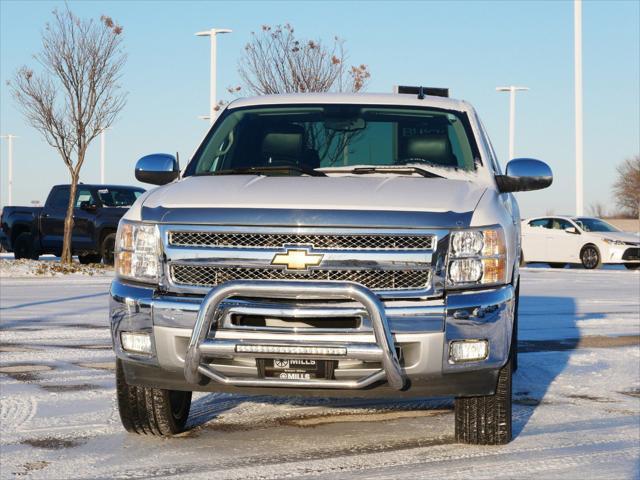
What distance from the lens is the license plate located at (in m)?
5.21

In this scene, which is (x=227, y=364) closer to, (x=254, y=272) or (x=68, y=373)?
(x=254, y=272)

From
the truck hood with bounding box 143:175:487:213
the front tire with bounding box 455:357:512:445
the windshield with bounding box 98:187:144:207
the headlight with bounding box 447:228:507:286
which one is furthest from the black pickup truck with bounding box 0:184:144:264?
the headlight with bounding box 447:228:507:286

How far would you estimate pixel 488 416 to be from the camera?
578 cm

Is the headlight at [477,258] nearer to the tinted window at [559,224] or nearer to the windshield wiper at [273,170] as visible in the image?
the windshield wiper at [273,170]

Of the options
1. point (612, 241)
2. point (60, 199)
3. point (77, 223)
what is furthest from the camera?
point (612, 241)

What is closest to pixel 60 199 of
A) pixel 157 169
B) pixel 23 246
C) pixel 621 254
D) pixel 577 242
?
pixel 23 246

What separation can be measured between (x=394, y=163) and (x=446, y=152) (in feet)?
1.14

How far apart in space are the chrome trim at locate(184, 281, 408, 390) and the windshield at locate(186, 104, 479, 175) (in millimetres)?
1490

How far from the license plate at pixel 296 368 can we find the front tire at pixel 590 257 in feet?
74.0

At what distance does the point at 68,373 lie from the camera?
8.27 meters

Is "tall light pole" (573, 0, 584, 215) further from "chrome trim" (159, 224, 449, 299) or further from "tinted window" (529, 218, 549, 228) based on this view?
"chrome trim" (159, 224, 449, 299)

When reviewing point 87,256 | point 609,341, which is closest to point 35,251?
point 87,256

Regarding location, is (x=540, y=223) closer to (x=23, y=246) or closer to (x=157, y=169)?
(x=23, y=246)

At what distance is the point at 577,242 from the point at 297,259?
22.9 meters
